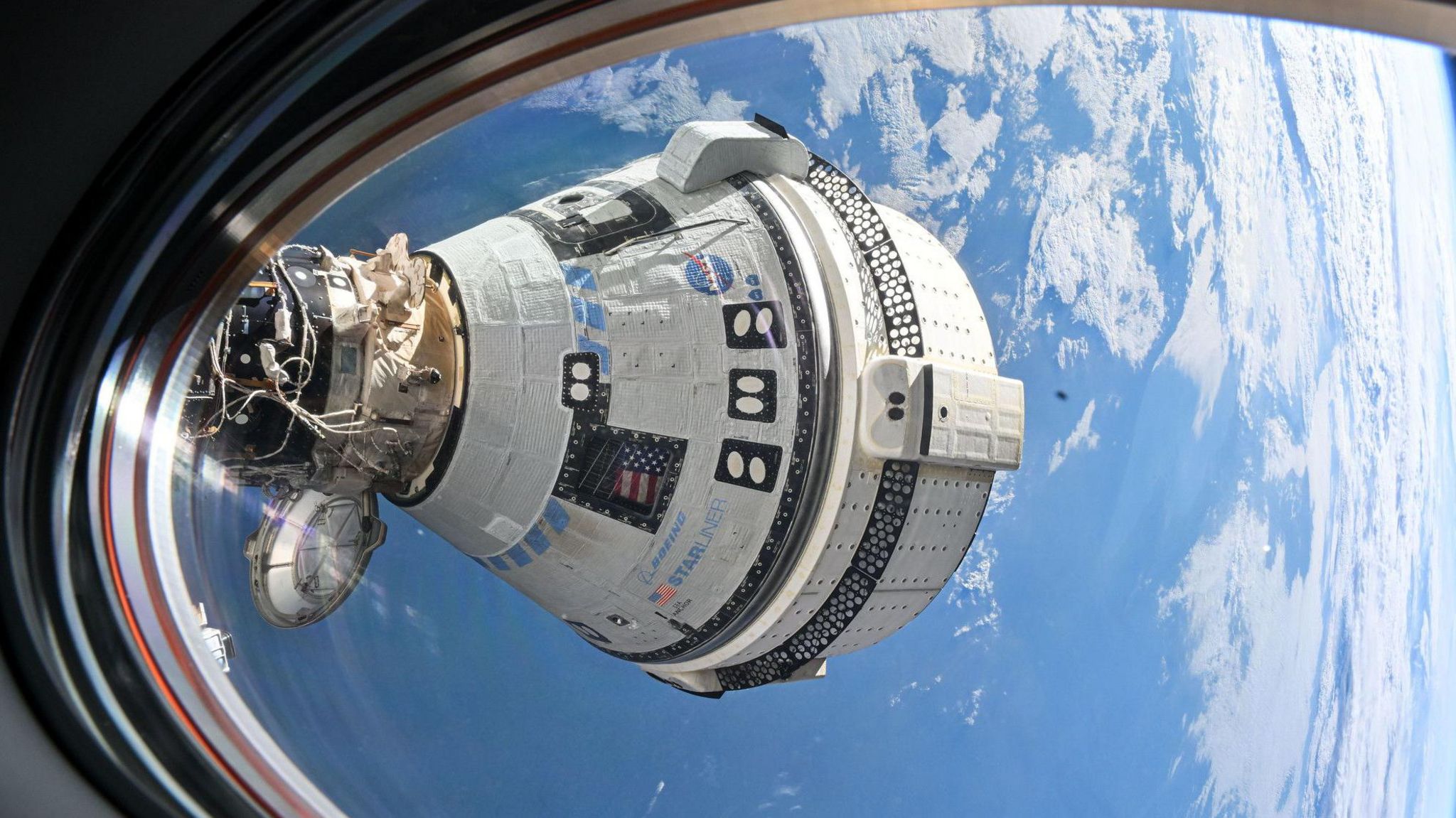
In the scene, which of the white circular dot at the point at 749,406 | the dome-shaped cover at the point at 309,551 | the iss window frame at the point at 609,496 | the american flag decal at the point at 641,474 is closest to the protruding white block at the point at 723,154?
the white circular dot at the point at 749,406

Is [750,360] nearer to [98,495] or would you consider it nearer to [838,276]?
[838,276]

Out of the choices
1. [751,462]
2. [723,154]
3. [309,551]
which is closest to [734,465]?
[751,462]

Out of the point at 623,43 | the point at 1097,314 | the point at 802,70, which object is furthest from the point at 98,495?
the point at 1097,314

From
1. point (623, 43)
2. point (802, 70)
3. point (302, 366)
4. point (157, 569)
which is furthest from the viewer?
point (802, 70)

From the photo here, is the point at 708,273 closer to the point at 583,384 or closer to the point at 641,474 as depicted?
the point at 583,384

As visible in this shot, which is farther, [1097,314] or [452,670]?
[1097,314]

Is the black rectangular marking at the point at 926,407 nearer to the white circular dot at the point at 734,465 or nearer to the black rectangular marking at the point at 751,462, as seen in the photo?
the black rectangular marking at the point at 751,462
